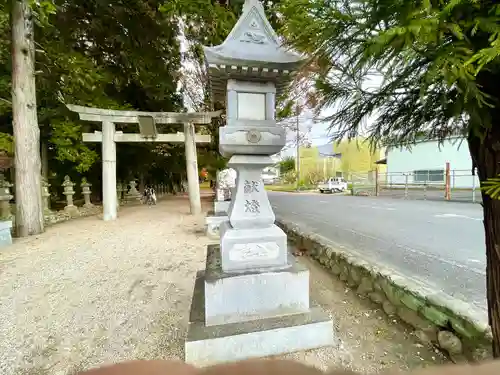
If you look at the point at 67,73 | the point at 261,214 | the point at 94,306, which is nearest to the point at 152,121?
the point at 67,73

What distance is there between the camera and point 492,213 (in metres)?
1.39

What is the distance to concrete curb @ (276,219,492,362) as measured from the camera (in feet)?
6.03

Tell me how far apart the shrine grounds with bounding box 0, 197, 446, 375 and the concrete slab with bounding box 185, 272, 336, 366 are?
0.10 meters

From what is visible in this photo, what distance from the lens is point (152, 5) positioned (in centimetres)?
797

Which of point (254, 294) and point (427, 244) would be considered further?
point (427, 244)

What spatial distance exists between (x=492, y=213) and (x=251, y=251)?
5.54 feet

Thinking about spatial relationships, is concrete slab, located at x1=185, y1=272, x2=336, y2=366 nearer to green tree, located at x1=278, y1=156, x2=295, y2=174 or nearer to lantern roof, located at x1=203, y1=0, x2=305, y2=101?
lantern roof, located at x1=203, y1=0, x2=305, y2=101

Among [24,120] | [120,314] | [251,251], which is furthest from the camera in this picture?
[24,120]

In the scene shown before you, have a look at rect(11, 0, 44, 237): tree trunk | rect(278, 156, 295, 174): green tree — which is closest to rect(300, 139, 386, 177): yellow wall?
rect(278, 156, 295, 174): green tree

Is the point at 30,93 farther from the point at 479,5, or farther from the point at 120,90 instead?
the point at 479,5

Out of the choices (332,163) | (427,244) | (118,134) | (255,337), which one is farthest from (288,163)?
(255,337)

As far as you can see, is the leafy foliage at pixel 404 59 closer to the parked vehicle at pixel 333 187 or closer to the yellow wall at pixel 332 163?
the parked vehicle at pixel 333 187

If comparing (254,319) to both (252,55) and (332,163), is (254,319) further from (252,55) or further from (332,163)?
(332,163)

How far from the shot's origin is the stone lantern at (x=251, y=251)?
2.14 meters
